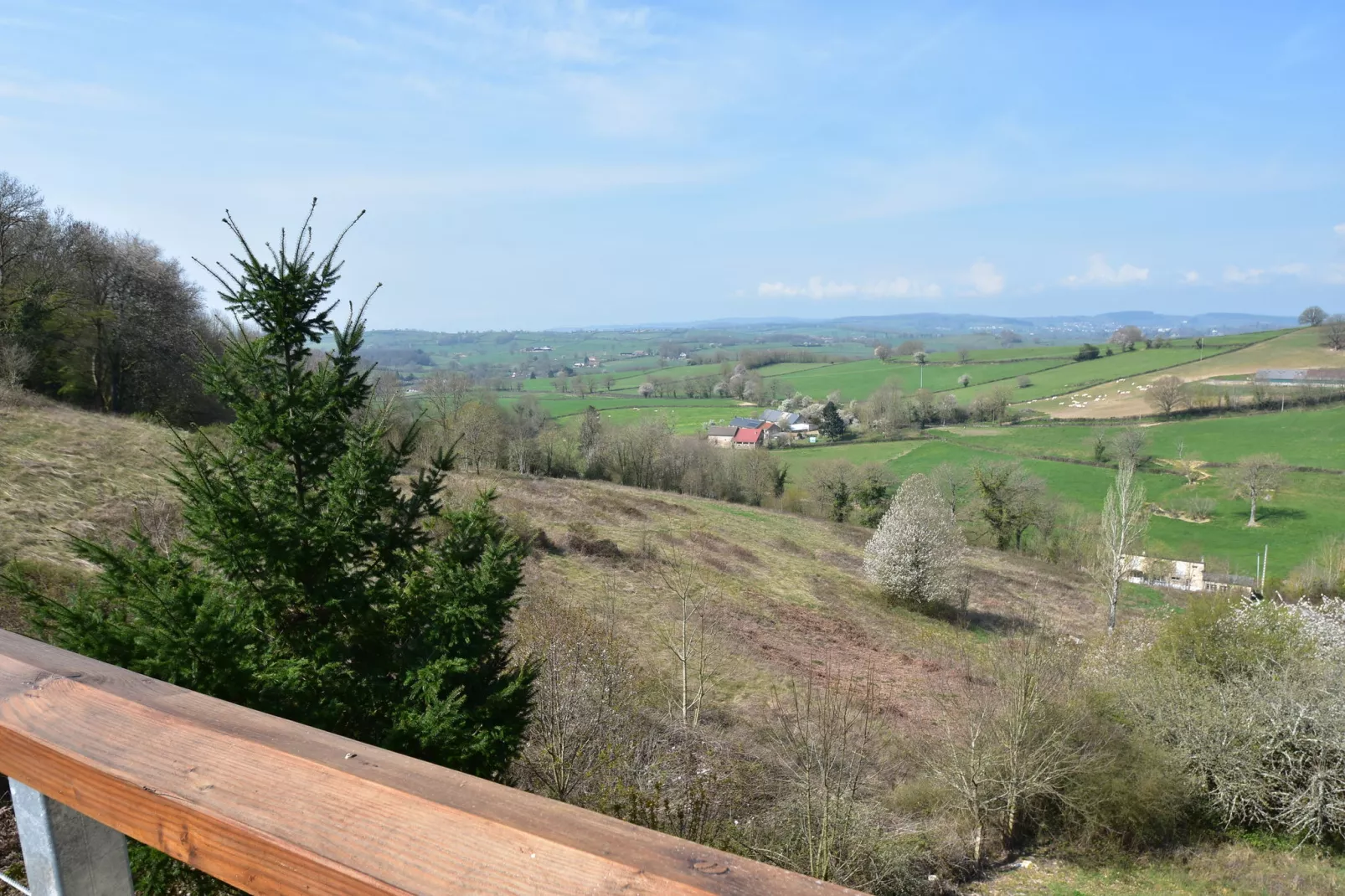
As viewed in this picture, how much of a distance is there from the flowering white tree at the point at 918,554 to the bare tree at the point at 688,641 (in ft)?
27.0

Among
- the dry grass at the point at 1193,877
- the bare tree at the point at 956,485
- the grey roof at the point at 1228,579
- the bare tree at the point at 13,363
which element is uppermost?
the bare tree at the point at 13,363

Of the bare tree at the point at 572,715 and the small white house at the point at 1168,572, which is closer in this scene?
the bare tree at the point at 572,715

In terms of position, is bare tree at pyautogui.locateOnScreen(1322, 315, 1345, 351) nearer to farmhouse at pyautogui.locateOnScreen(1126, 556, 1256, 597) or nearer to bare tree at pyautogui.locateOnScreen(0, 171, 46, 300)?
farmhouse at pyautogui.locateOnScreen(1126, 556, 1256, 597)

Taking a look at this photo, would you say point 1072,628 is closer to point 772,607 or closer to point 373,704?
point 772,607

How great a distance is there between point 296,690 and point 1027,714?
13285 millimetres

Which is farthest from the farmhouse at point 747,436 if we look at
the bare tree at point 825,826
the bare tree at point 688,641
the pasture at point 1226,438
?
the bare tree at point 825,826

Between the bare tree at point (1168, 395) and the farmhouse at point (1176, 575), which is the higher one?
the bare tree at point (1168, 395)

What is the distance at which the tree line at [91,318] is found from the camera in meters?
29.3

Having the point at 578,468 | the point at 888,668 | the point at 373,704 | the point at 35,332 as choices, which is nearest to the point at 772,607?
the point at 888,668

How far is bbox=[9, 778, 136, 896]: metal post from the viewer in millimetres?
1366

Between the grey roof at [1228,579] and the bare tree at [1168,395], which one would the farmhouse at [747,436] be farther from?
the bare tree at [1168,395]

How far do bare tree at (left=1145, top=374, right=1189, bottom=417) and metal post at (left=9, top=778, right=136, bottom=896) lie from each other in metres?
79.4

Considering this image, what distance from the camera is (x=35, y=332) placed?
96.2ft

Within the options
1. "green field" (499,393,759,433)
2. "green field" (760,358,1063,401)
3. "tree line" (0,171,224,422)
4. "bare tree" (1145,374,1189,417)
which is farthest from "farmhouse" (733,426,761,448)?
"tree line" (0,171,224,422)
